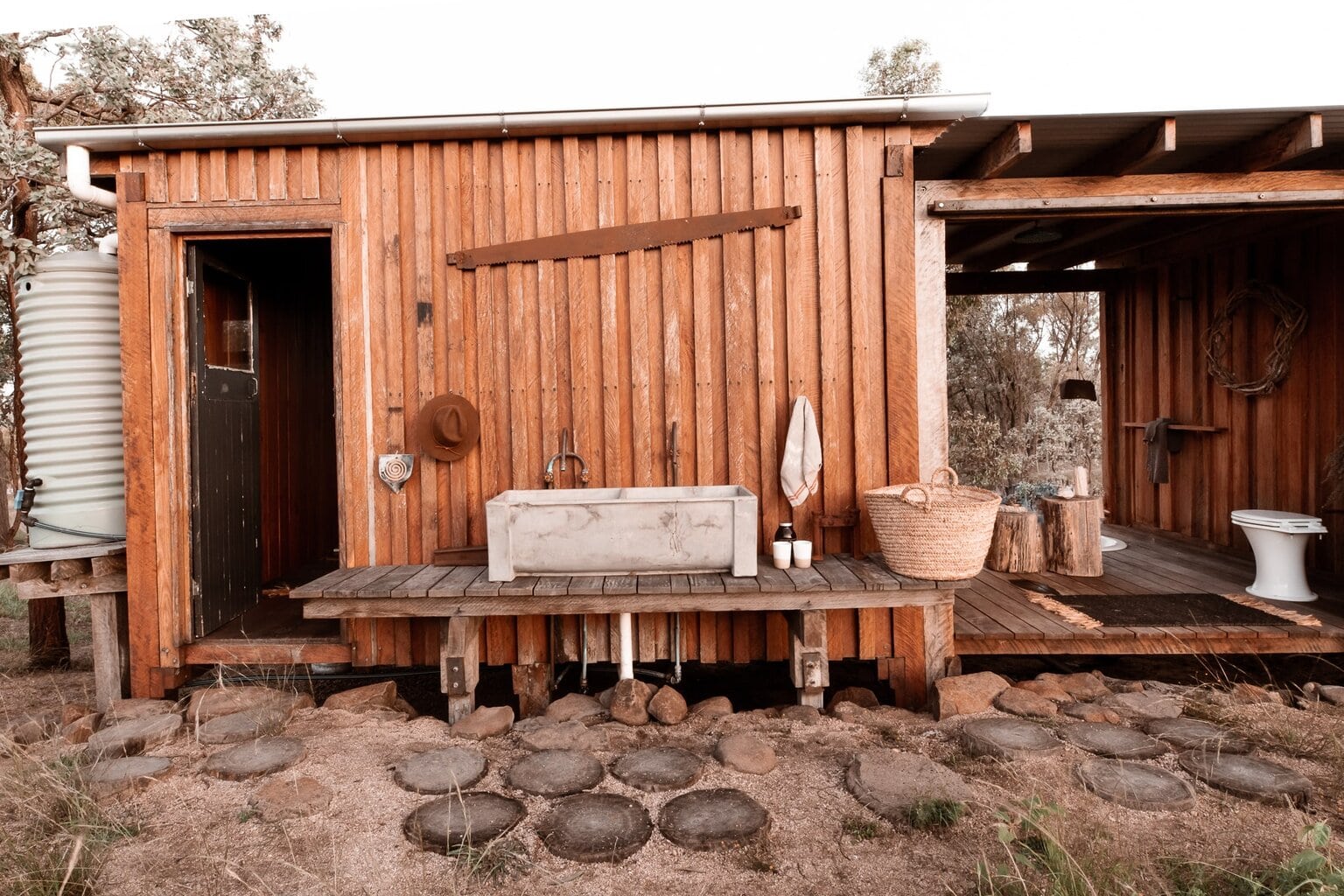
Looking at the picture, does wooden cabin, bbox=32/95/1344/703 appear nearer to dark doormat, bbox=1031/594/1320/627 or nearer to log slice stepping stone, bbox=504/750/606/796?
dark doormat, bbox=1031/594/1320/627

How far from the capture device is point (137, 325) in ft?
13.0

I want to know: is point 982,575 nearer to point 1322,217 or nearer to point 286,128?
point 1322,217

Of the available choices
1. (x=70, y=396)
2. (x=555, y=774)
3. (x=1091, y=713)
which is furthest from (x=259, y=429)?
(x=1091, y=713)

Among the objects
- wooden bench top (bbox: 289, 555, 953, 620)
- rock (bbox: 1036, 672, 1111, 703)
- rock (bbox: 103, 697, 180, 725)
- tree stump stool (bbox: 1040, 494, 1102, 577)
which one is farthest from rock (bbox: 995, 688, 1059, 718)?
rock (bbox: 103, 697, 180, 725)

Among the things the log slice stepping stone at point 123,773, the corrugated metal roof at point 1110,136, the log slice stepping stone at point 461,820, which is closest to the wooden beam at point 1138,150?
the corrugated metal roof at point 1110,136

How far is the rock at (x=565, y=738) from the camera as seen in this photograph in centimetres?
331

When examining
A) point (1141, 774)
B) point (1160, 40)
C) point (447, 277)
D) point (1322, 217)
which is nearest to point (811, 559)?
point (1141, 774)

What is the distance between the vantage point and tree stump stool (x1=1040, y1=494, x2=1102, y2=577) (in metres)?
5.07

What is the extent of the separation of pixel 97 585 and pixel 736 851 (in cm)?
368

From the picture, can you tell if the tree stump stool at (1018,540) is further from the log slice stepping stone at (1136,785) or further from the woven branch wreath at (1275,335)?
the log slice stepping stone at (1136,785)

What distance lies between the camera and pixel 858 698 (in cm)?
384

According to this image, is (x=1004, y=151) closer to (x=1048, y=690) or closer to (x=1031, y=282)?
(x=1048, y=690)

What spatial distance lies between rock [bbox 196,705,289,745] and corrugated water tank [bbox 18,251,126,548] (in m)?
1.40

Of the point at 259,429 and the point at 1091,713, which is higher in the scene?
the point at 259,429
